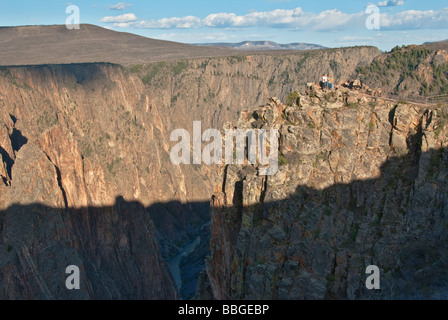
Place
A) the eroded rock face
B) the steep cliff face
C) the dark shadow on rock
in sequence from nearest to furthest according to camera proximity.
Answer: the dark shadow on rock, the steep cliff face, the eroded rock face

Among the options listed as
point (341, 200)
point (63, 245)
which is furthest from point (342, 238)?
point (63, 245)

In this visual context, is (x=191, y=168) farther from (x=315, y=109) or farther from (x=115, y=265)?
(x=315, y=109)

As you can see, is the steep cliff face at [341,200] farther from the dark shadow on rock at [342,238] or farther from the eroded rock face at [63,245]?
the eroded rock face at [63,245]

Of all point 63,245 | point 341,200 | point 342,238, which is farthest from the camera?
point 63,245

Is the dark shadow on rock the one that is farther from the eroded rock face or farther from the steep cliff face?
the eroded rock face

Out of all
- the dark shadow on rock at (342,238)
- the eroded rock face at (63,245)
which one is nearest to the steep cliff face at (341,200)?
the dark shadow on rock at (342,238)

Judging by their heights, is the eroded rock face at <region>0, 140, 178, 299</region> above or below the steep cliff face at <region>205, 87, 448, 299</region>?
below

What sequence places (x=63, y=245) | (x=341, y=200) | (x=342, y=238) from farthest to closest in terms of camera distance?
1. (x=63, y=245)
2. (x=341, y=200)
3. (x=342, y=238)

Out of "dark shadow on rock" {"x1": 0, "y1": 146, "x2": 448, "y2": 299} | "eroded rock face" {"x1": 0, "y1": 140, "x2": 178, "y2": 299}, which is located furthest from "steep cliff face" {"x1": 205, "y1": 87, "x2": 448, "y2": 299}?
"eroded rock face" {"x1": 0, "y1": 140, "x2": 178, "y2": 299}

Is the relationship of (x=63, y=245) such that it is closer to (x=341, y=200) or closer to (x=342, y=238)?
(x=341, y=200)
